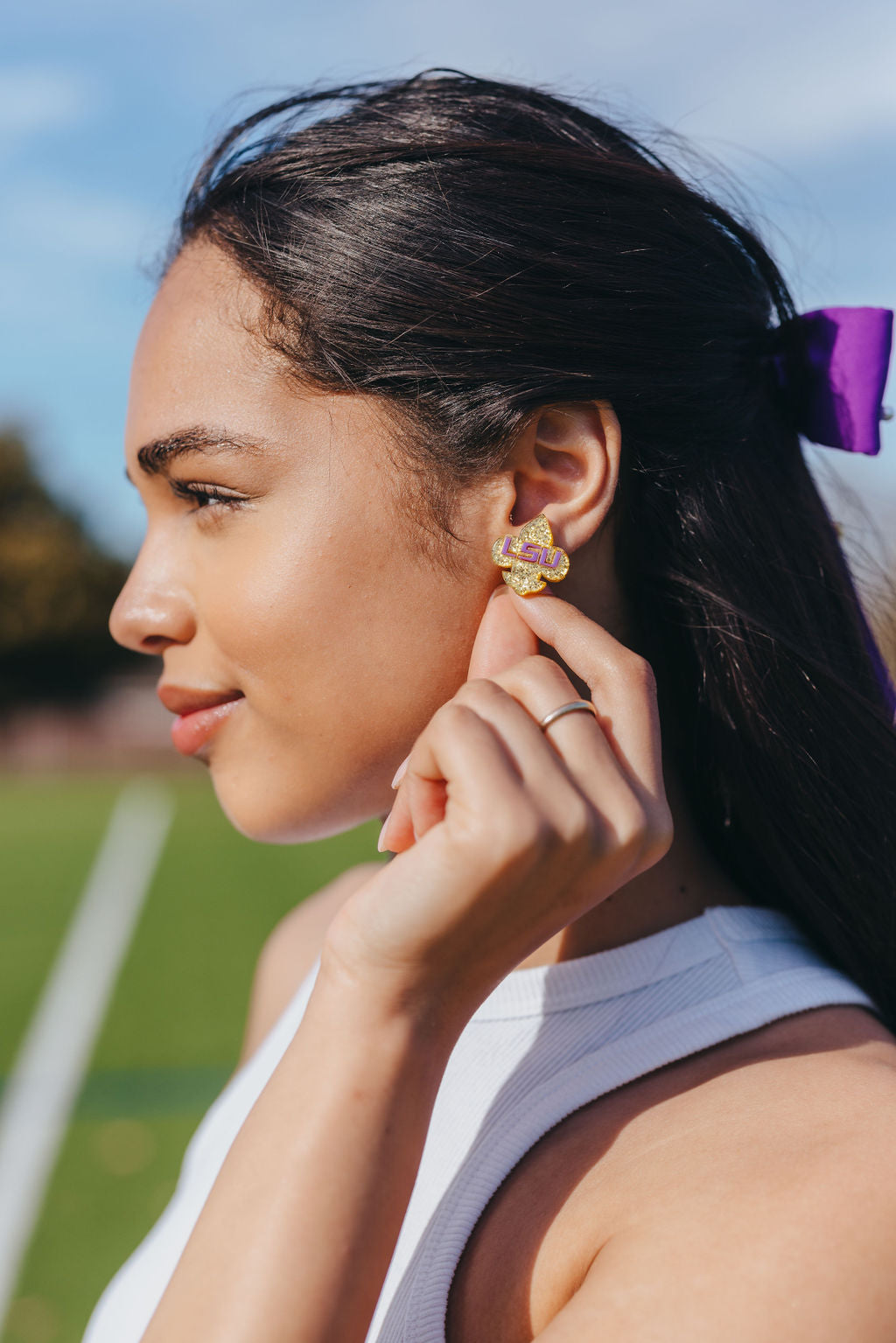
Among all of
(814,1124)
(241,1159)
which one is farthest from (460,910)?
(814,1124)

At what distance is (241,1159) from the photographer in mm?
1552

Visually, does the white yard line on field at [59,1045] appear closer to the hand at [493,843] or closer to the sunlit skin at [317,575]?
the sunlit skin at [317,575]

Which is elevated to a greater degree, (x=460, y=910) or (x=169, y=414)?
(x=169, y=414)


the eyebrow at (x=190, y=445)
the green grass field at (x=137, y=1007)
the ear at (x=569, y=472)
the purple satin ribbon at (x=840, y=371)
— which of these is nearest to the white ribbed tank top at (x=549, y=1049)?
the purple satin ribbon at (x=840, y=371)

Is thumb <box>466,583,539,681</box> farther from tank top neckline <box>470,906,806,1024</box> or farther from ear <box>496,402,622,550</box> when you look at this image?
tank top neckline <box>470,906,806,1024</box>

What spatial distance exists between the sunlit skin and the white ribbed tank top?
10cm

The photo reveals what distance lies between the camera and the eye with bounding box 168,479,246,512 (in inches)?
79.7

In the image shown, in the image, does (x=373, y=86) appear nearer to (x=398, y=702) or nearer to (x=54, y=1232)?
(x=398, y=702)

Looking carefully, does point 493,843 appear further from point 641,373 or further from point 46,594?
point 46,594

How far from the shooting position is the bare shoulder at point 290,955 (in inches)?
116

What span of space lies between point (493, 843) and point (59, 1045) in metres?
8.18

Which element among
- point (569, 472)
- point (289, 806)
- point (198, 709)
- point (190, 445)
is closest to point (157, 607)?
point (198, 709)

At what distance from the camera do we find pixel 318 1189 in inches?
58.2

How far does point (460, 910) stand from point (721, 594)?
890mm
